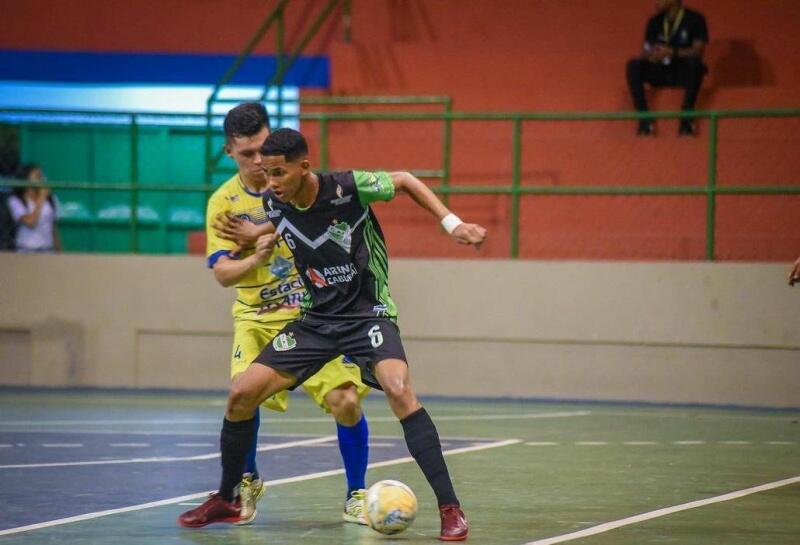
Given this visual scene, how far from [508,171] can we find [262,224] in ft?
30.6

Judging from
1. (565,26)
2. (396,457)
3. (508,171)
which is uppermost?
(565,26)

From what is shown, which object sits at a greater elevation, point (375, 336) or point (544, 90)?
point (544, 90)

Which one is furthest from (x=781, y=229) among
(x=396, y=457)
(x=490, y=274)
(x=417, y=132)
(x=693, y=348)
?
(x=396, y=457)

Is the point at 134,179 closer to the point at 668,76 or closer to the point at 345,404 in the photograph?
the point at 668,76

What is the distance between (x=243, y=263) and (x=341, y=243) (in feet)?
2.41

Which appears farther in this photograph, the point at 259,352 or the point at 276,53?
the point at 276,53

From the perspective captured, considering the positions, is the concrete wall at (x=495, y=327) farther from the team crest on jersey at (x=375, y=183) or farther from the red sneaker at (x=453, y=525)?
the red sneaker at (x=453, y=525)

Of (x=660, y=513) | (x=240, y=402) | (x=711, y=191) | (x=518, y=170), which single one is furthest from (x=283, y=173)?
(x=518, y=170)

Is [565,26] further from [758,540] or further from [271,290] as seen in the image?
[758,540]

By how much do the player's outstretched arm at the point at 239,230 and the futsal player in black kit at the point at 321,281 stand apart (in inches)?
7.0

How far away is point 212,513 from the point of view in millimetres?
8023

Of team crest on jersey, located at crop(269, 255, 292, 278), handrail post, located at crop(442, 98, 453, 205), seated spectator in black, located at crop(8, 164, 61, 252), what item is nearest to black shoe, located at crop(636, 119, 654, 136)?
handrail post, located at crop(442, 98, 453, 205)

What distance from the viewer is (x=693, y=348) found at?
633 inches

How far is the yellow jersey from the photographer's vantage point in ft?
29.1
